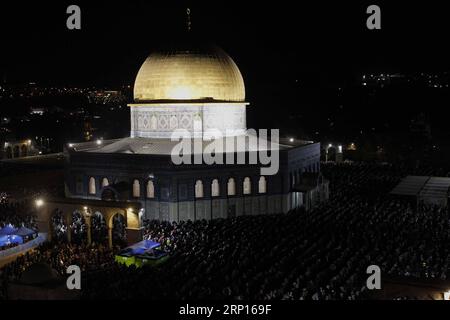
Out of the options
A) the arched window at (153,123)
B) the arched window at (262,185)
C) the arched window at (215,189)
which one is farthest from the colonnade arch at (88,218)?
the arched window at (153,123)

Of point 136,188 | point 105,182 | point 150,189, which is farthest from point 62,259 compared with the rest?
point 105,182

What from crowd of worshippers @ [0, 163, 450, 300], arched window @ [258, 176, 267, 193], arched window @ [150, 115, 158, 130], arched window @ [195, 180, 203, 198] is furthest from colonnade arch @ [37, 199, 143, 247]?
arched window @ [150, 115, 158, 130]

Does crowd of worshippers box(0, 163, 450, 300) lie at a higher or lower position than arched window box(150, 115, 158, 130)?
lower

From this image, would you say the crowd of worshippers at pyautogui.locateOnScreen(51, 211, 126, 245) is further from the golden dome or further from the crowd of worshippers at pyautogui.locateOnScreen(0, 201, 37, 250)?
the golden dome

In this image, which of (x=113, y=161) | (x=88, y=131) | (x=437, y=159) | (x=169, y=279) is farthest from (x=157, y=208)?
(x=88, y=131)

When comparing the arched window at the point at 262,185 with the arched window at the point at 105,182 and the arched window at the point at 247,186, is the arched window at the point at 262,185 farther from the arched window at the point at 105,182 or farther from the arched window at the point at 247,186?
the arched window at the point at 105,182

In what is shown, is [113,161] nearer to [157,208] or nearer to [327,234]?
[157,208]
